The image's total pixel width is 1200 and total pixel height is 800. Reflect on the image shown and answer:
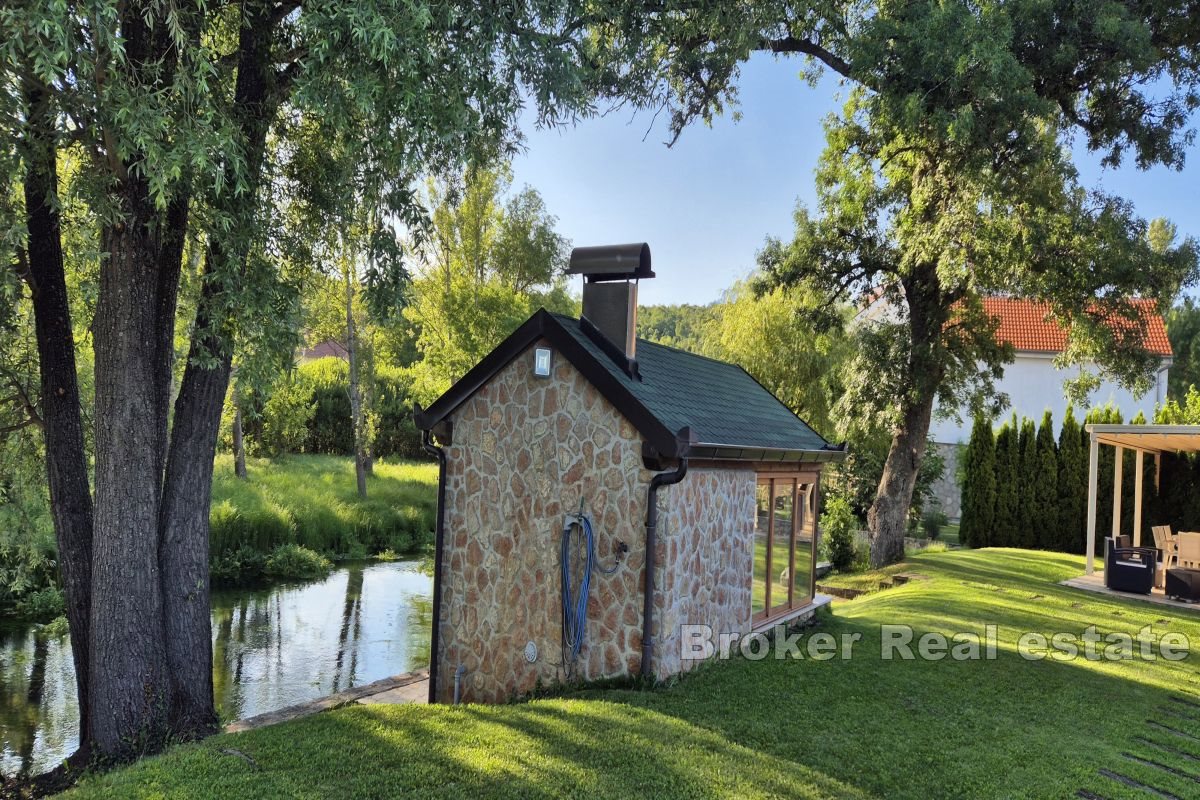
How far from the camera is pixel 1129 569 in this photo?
11.7 meters

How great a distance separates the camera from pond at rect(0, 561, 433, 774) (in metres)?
8.05

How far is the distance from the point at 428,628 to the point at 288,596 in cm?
387

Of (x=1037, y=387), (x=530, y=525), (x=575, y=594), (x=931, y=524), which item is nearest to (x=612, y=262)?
(x=530, y=525)

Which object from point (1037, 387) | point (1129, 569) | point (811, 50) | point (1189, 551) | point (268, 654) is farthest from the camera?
point (1037, 387)

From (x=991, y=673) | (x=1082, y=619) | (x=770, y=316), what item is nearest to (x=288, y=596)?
(x=991, y=673)

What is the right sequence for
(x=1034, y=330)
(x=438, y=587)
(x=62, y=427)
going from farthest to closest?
(x=1034, y=330) < (x=438, y=587) < (x=62, y=427)

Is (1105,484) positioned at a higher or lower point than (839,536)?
higher

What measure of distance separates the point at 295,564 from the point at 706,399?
37.1ft

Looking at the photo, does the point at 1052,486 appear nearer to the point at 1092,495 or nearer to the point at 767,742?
the point at 1092,495

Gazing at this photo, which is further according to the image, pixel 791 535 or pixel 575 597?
pixel 791 535

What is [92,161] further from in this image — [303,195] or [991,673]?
[991,673]

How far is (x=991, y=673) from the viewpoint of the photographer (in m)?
7.50

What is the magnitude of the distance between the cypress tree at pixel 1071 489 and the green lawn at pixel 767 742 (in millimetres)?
10862

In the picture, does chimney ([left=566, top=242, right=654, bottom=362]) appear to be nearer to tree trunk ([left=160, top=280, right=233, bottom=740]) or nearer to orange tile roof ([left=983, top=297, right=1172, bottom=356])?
tree trunk ([left=160, top=280, right=233, bottom=740])
